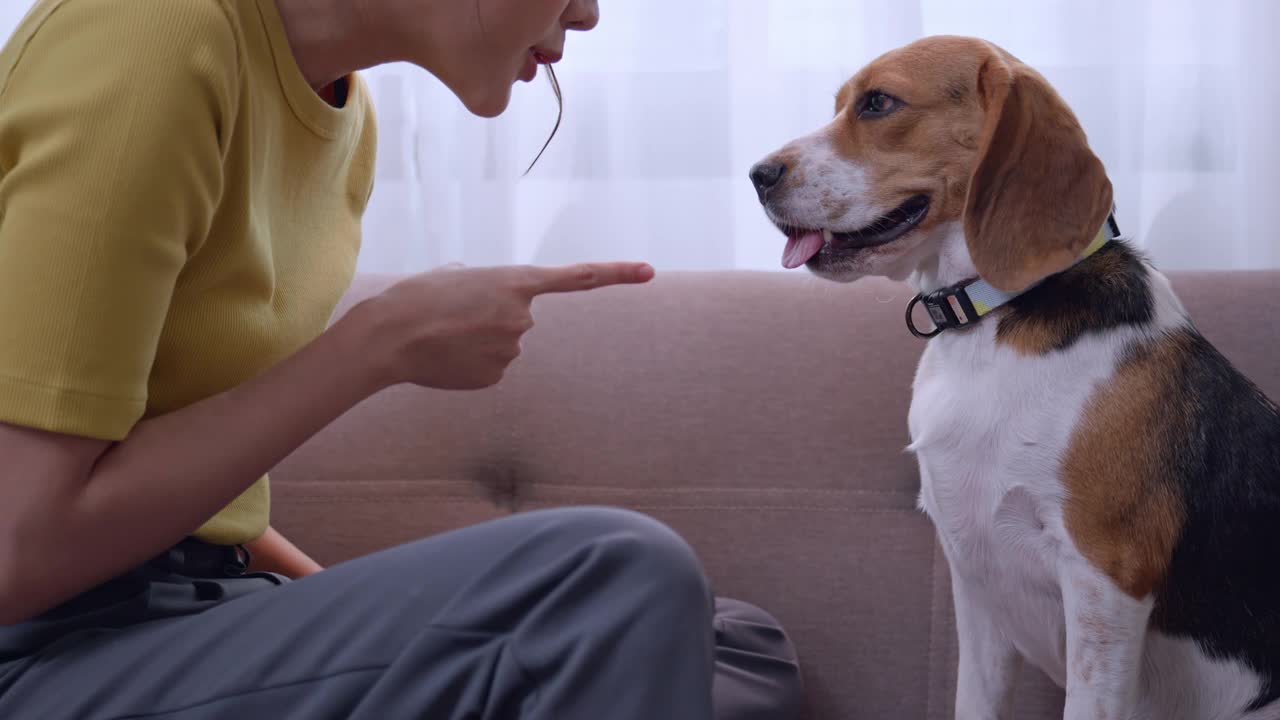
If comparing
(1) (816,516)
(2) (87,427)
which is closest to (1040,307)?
(1) (816,516)

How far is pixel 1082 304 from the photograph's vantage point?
3.85 ft

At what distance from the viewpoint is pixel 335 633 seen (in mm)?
755

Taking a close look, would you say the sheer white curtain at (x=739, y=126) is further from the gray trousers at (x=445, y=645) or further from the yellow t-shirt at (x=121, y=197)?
the gray trousers at (x=445, y=645)

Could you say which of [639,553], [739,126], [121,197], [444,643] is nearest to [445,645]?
[444,643]

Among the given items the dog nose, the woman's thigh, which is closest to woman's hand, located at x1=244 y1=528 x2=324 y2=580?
the woman's thigh

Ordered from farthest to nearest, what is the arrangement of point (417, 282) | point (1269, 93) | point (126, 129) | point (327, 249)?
1. point (1269, 93)
2. point (327, 249)
3. point (417, 282)
4. point (126, 129)

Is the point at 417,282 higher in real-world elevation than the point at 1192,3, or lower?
lower

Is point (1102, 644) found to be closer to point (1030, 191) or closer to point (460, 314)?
point (1030, 191)

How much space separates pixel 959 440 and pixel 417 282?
617mm

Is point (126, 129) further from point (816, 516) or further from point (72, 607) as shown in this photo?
point (816, 516)

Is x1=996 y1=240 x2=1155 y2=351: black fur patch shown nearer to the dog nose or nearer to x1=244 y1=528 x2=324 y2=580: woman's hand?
the dog nose

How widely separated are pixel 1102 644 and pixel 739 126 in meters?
1.13

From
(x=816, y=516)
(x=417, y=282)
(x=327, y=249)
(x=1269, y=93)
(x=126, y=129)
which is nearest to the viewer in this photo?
(x=126, y=129)

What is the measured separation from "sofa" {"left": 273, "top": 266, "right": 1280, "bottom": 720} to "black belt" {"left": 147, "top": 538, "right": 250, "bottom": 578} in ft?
1.62
